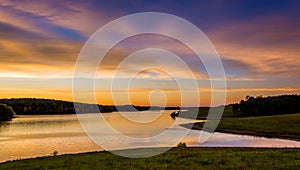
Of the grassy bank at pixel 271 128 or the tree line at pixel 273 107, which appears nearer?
the grassy bank at pixel 271 128

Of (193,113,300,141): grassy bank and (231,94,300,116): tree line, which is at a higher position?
(231,94,300,116): tree line

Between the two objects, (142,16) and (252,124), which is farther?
(252,124)

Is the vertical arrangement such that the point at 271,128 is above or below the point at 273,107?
below

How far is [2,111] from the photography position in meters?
199

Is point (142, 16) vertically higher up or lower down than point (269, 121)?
higher up

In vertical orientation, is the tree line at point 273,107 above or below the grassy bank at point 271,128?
above

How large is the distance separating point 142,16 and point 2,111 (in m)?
181

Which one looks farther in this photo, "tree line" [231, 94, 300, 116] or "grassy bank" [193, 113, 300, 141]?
"tree line" [231, 94, 300, 116]

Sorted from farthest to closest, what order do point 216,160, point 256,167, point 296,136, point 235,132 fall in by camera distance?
point 235,132
point 296,136
point 216,160
point 256,167

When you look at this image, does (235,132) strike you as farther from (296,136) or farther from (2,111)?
(2,111)

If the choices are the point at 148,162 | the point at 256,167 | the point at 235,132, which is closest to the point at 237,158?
the point at 256,167

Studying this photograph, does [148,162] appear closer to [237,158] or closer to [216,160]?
[216,160]

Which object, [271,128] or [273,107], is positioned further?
[273,107]

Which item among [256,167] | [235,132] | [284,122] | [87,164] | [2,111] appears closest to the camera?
[256,167]
